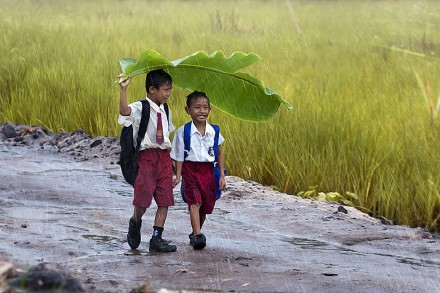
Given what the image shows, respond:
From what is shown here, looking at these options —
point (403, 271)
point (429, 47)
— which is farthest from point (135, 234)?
point (429, 47)

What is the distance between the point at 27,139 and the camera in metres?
8.55

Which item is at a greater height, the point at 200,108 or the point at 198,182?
the point at 200,108

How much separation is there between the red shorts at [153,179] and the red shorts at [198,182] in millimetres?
124

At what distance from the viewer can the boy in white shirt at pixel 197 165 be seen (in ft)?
16.5

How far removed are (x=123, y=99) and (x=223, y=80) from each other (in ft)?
1.87

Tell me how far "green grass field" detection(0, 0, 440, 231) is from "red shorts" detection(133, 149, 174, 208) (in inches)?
73.1

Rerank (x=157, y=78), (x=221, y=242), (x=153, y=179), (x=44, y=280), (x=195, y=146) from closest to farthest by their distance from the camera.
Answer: (x=44, y=280)
(x=157, y=78)
(x=153, y=179)
(x=195, y=146)
(x=221, y=242)

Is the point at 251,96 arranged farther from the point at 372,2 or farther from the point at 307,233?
the point at 372,2

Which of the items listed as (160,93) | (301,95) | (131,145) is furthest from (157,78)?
(301,95)

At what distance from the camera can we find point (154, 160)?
4949 mm

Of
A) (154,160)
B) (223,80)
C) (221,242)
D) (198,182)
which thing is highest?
(223,80)

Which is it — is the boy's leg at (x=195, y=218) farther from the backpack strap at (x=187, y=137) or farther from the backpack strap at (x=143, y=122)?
the backpack strap at (x=143, y=122)

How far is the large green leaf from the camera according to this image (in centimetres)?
481

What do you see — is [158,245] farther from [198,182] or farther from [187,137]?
[187,137]
